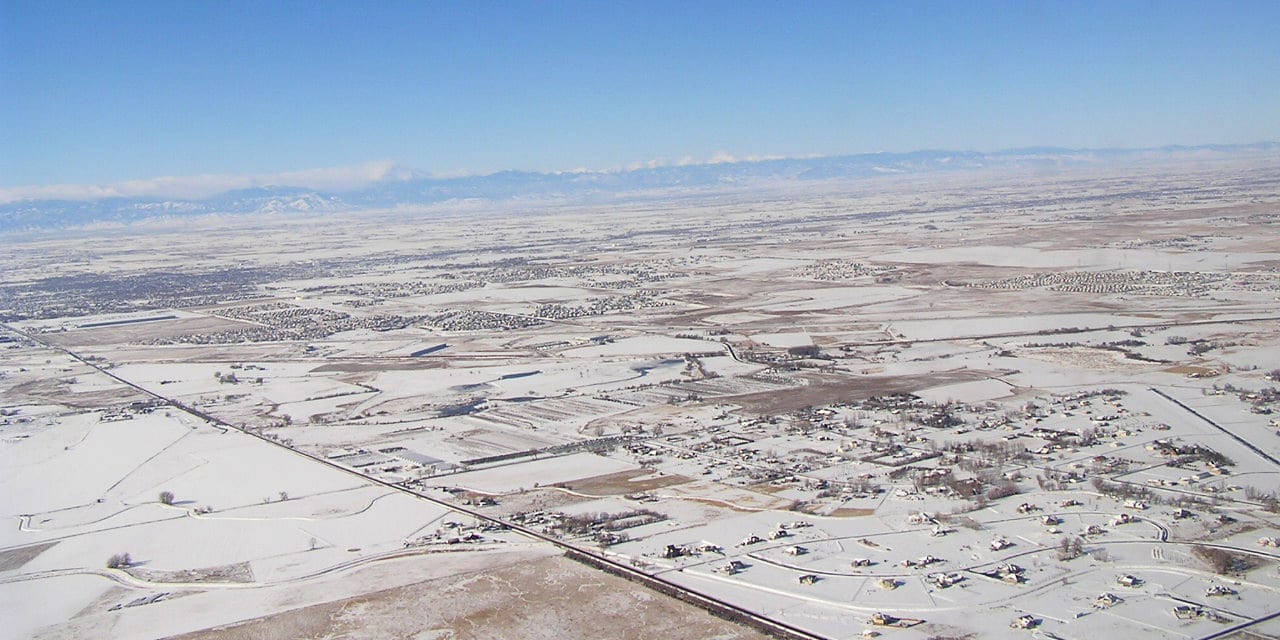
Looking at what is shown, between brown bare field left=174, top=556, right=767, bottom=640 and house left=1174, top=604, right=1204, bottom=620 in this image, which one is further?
brown bare field left=174, top=556, right=767, bottom=640

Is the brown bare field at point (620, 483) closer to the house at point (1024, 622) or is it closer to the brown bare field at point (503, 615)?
the brown bare field at point (503, 615)

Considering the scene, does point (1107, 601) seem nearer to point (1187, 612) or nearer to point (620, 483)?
point (1187, 612)

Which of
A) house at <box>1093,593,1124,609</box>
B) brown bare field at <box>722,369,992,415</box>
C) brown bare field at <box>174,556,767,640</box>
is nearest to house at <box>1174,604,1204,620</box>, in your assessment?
house at <box>1093,593,1124,609</box>

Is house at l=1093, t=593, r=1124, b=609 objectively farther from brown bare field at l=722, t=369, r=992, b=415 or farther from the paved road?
brown bare field at l=722, t=369, r=992, b=415

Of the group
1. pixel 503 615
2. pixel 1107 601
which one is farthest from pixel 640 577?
pixel 1107 601

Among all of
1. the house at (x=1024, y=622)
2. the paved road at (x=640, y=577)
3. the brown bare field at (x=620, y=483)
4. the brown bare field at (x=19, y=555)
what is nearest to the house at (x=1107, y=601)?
the house at (x=1024, y=622)

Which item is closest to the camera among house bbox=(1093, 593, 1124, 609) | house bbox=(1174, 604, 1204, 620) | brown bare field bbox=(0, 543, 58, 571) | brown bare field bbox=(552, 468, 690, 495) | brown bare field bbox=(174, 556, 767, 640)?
house bbox=(1174, 604, 1204, 620)

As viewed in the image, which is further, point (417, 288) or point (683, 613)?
point (417, 288)

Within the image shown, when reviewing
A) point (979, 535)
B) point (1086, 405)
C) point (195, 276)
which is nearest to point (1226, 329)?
point (1086, 405)

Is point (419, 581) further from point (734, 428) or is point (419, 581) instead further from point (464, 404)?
point (464, 404)
